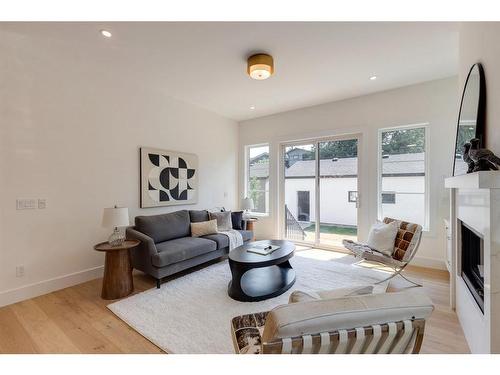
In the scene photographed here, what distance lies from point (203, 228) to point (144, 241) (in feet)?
3.58

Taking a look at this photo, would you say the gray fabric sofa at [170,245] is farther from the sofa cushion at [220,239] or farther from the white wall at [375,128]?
the white wall at [375,128]

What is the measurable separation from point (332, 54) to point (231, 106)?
7.79ft

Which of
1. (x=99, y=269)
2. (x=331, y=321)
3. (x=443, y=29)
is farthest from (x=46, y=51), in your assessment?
(x=443, y=29)

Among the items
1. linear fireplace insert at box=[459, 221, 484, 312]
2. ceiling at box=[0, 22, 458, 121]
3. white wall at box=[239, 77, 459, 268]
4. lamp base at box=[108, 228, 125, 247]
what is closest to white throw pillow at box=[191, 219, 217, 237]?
lamp base at box=[108, 228, 125, 247]

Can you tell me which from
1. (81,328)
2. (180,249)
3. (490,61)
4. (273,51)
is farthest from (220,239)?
(490,61)

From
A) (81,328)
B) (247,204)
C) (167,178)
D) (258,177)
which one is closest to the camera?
(81,328)

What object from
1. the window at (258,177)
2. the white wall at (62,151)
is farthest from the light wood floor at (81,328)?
the window at (258,177)

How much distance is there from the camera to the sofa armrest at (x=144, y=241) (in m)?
2.90

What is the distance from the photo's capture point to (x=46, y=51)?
9.22ft

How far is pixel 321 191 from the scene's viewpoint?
15.8 ft

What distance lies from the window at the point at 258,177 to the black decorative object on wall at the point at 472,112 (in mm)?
3601

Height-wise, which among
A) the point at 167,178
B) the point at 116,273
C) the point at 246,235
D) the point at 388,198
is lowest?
the point at 116,273

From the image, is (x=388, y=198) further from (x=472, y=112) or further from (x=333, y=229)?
(x=472, y=112)

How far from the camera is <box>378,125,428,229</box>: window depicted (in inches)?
150
